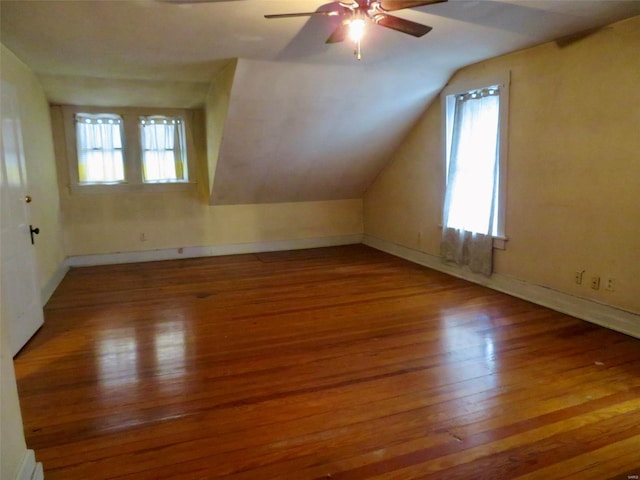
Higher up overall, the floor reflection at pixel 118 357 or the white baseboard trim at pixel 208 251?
the white baseboard trim at pixel 208 251

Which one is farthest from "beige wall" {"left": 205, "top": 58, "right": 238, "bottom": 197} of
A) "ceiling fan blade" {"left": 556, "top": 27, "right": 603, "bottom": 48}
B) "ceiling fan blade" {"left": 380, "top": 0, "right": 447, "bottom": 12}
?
"ceiling fan blade" {"left": 556, "top": 27, "right": 603, "bottom": 48}

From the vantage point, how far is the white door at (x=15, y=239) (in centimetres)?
315

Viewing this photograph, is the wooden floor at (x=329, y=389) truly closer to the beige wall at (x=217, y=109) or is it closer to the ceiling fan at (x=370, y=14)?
the beige wall at (x=217, y=109)

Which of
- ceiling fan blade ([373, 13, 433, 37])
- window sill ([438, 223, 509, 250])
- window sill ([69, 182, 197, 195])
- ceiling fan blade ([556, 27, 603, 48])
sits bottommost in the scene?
window sill ([438, 223, 509, 250])

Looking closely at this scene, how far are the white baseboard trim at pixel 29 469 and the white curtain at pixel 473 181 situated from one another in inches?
164

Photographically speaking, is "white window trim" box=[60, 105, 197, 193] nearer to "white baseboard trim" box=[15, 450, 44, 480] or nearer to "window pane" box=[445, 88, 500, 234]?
"window pane" box=[445, 88, 500, 234]

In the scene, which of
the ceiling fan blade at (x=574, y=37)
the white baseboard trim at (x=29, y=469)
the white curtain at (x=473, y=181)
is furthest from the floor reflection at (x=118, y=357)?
the ceiling fan blade at (x=574, y=37)

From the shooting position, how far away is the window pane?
15.1 ft

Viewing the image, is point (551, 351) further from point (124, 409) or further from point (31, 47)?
point (31, 47)

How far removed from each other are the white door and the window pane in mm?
4201

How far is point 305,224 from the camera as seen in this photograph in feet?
23.6

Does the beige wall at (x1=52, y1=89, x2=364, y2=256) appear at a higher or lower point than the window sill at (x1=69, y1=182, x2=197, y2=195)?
lower

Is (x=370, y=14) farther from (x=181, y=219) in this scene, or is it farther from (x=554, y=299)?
(x=181, y=219)

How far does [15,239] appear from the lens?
3344 millimetres
